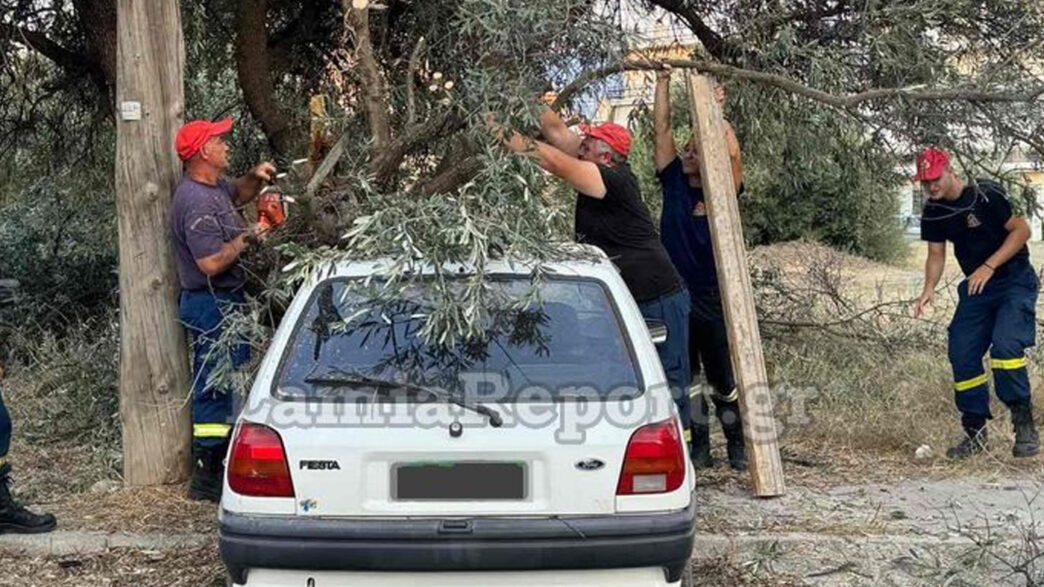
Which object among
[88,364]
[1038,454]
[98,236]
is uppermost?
[98,236]

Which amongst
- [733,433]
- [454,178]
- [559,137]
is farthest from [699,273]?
[454,178]

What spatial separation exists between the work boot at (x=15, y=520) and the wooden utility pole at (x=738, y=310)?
3.47m

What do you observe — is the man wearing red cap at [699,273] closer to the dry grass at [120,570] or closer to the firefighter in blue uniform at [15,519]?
the dry grass at [120,570]

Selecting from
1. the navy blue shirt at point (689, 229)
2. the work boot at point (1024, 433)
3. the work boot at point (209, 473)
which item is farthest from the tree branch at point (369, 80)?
the work boot at point (1024, 433)

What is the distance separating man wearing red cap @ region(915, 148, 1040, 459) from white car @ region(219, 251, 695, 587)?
3.35 metres

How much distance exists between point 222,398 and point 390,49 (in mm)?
3090

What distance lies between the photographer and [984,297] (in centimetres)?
618

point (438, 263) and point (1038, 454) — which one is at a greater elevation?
point (438, 263)

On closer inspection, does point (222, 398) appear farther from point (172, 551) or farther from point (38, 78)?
point (38, 78)

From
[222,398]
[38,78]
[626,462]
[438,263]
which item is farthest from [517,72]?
[38,78]

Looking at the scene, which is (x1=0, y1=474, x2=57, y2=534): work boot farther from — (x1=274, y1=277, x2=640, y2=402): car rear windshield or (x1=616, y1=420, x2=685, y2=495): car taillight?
(x1=616, y1=420, x2=685, y2=495): car taillight

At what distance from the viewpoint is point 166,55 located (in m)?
5.40

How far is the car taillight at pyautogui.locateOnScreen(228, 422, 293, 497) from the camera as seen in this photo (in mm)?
3303

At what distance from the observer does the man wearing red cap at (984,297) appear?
602cm
